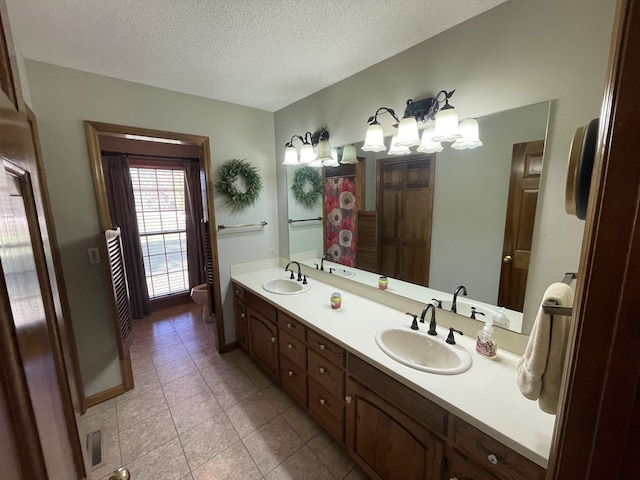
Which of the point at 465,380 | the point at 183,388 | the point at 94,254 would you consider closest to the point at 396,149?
the point at 465,380

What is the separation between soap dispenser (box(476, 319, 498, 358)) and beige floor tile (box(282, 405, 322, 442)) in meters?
1.23

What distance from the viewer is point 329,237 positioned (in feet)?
7.95

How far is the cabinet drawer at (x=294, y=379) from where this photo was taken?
1834mm

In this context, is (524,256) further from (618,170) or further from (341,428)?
(341,428)

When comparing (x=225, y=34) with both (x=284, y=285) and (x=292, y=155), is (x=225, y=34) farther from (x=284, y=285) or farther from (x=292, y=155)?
(x=284, y=285)

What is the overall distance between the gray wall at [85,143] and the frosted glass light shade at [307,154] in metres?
0.63

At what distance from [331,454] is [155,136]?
2.60 m

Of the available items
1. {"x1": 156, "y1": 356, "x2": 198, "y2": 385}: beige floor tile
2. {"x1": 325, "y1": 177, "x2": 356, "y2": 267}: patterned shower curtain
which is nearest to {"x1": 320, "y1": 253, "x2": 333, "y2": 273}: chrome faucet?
{"x1": 325, "y1": 177, "x2": 356, "y2": 267}: patterned shower curtain

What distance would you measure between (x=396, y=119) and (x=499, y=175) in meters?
0.67

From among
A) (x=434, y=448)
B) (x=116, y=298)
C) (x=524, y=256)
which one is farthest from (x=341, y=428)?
(x=116, y=298)

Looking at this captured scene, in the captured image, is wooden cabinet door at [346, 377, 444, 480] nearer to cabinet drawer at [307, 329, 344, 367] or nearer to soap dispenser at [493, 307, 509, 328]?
cabinet drawer at [307, 329, 344, 367]

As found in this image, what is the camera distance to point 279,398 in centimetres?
208

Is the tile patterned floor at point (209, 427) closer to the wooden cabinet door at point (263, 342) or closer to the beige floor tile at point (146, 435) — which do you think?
the beige floor tile at point (146, 435)

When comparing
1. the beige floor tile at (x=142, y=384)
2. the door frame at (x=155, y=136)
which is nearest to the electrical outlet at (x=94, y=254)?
the door frame at (x=155, y=136)
